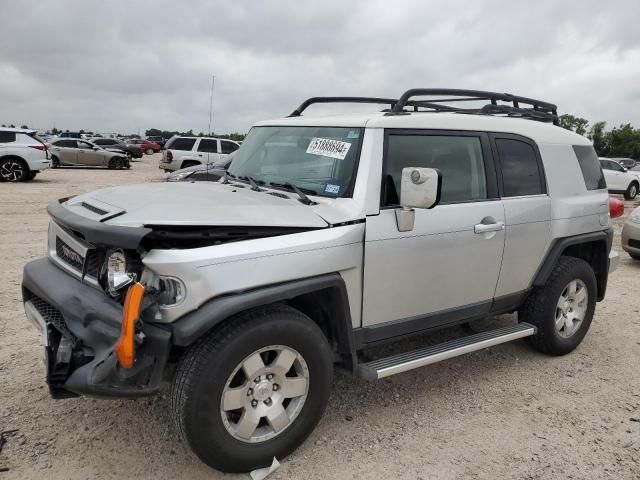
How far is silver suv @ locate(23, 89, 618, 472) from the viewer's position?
2543mm

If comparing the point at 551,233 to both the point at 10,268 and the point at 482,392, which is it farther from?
the point at 10,268

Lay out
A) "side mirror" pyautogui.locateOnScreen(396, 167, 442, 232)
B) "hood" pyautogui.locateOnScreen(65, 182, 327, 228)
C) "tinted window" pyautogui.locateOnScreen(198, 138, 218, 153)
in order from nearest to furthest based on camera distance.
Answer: "hood" pyautogui.locateOnScreen(65, 182, 327, 228), "side mirror" pyautogui.locateOnScreen(396, 167, 442, 232), "tinted window" pyautogui.locateOnScreen(198, 138, 218, 153)

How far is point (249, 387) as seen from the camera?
8.98 feet

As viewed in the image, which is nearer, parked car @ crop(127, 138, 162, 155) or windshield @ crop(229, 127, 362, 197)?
windshield @ crop(229, 127, 362, 197)

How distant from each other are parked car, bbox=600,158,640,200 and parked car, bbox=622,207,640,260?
14.1 m

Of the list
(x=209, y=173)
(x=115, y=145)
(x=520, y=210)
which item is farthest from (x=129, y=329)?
(x=115, y=145)

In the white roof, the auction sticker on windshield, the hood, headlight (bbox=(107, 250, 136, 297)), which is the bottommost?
headlight (bbox=(107, 250, 136, 297))

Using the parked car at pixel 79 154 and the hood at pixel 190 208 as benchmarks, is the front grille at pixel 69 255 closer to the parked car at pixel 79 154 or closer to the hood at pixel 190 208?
the hood at pixel 190 208

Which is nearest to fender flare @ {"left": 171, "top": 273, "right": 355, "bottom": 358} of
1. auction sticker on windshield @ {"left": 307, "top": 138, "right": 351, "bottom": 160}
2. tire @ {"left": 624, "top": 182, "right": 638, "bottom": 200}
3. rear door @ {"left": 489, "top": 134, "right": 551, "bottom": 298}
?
auction sticker on windshield @ {"left": 307, "top": 138, "right": 351, "bottom": 160}

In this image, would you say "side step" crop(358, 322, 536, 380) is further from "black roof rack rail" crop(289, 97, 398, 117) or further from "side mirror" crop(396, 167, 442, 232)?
"black roof rack rail" crop(289, 97, 398, 117)

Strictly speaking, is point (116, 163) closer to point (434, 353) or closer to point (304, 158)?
point (304, 158)

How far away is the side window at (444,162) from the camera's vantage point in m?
3.31

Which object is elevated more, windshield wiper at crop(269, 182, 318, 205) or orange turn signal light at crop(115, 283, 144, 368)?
windshield wiper at crop(269, 182, 318, 205)

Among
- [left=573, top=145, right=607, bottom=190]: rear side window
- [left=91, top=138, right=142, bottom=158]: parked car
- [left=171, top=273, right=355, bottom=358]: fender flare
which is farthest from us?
[left=91, top=138, right=142, bottom=158]: parked car
